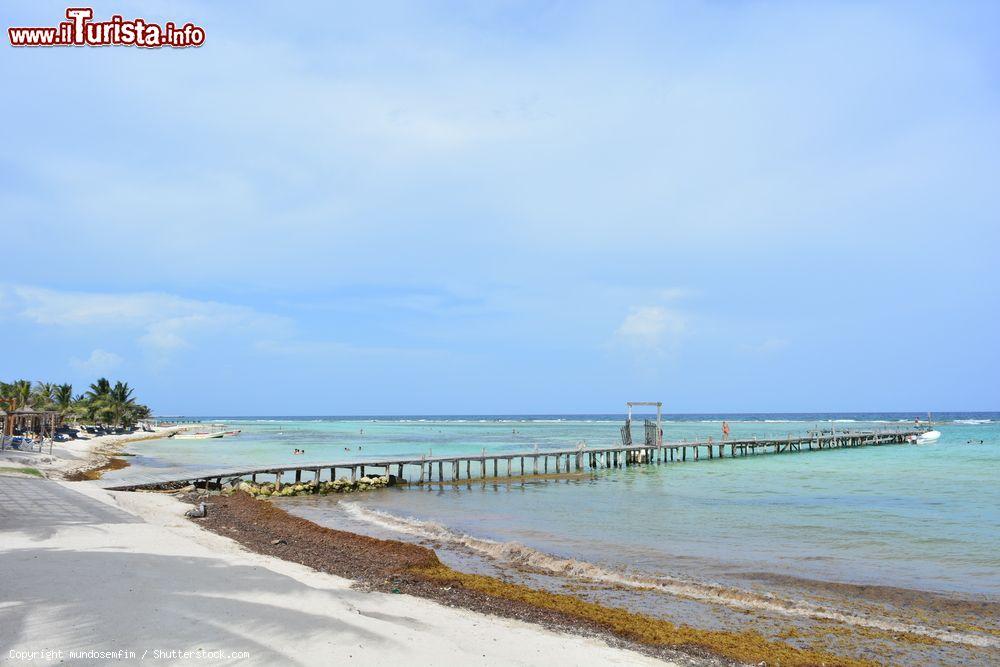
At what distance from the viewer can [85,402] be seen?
246 feet

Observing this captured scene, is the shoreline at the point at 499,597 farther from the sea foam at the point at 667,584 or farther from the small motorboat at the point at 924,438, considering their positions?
the small motorboat at the point at 924,438

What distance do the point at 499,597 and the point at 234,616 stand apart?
4486 mm

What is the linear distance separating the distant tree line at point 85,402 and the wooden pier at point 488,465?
30848 millimetres

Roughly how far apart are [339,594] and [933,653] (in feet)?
28.8

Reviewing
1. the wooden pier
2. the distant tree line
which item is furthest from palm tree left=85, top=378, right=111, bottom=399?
the wooden pier

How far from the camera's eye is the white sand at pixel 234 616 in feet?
23.2

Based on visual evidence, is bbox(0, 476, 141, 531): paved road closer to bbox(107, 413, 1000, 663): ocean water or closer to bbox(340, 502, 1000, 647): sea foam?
bbox(107, 413, 1000, 663): ocean water

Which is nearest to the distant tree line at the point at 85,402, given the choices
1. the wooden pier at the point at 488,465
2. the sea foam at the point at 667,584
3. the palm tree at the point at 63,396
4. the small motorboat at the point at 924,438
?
the palm tree at the point at 63,396

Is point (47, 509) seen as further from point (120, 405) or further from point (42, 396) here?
point (120, 405)

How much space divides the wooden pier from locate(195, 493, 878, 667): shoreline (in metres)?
11.5

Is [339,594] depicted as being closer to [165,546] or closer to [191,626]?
[191,626]

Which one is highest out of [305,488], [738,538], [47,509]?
[47,509]

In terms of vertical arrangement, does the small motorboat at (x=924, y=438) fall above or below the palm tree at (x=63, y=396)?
below

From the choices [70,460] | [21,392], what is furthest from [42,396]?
[70,460]
